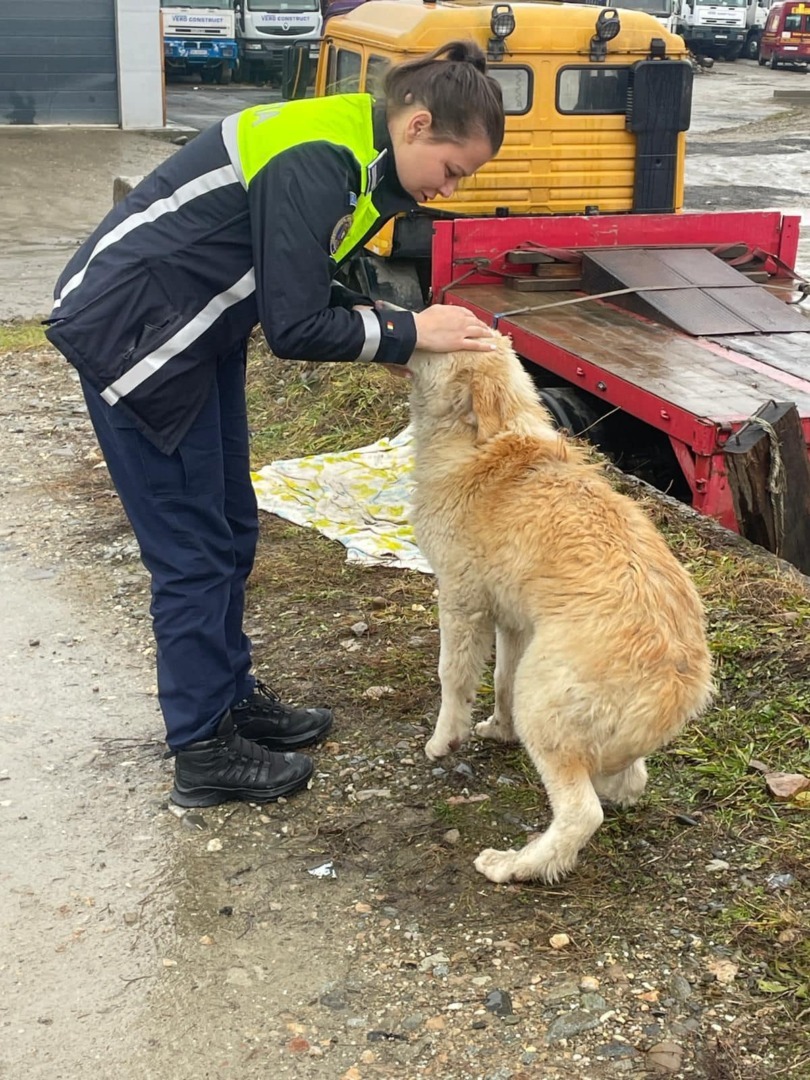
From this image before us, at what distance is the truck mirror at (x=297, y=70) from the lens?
9.73 m

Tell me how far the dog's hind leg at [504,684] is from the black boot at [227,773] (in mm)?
659

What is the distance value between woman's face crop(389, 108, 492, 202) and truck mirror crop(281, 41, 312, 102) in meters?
7.09

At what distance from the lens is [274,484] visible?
6.30 meters

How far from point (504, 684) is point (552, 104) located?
596 cm

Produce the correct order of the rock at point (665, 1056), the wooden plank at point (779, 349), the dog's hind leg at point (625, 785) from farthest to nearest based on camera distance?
A: the wooden plank at point (779, 349) < the dog's hind leg at point (625, 785) < the rock at point (665, 1056)

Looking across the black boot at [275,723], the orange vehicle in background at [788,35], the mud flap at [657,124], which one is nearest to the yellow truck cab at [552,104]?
the mud flap at [657,124]

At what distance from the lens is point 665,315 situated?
6750mm

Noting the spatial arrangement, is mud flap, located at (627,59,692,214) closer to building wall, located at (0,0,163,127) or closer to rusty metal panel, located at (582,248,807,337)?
rusty metal panel, located at (582,248,807,337)

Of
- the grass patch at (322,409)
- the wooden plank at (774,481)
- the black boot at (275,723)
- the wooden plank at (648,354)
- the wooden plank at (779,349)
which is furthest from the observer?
the grass patch at (322,409)

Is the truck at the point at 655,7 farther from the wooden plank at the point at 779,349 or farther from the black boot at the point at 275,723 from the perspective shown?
the black boot at the point at 275,723

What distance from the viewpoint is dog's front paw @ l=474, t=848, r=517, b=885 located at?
10.7 feet

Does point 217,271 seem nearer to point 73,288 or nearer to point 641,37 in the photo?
point 73,288

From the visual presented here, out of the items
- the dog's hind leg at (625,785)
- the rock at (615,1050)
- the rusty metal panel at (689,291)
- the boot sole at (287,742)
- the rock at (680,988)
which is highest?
the rusty metal panel at (689,291)

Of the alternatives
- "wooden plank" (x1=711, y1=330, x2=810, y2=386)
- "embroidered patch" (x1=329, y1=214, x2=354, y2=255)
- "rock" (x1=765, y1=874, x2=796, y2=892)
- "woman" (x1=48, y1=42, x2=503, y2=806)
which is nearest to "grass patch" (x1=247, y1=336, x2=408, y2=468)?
"wooden plank" (x1=711, y1=330, x2=810, y2=386)
